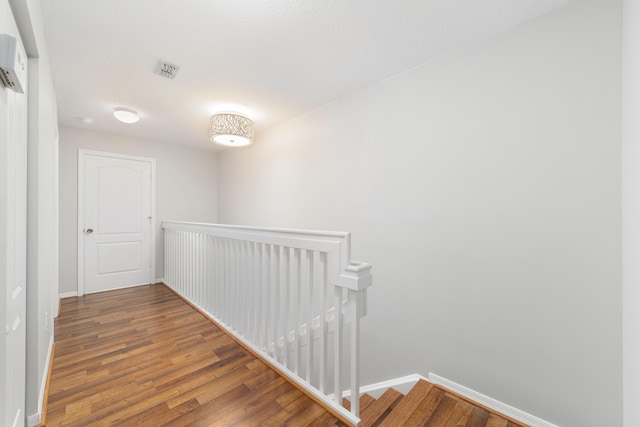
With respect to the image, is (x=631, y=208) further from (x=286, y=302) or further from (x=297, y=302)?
(x=286, y=302)

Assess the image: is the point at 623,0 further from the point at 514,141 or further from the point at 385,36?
the point at 385,36

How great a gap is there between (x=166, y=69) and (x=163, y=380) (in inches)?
91.0

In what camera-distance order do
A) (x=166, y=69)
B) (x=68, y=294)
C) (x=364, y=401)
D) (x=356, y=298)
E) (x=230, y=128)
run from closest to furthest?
(x=356, y=298)
(x=364, y=401)
(x=166, y=69)
(x=230, y=128)
(x=68, y=294)

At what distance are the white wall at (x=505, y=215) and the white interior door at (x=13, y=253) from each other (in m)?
2.12

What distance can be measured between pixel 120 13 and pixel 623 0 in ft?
8.92

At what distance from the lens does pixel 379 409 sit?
1619mm

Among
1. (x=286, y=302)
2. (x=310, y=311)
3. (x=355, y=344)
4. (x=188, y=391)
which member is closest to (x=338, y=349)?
(x=355, y=344)

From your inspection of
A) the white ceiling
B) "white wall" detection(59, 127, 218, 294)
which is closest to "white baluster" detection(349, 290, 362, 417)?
the white ceiling

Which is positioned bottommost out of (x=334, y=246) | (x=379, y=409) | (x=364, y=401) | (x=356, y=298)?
(x=364, y=401)

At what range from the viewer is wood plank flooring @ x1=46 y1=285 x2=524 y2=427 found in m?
1.36

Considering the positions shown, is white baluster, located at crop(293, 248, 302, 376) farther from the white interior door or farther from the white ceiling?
the white ceiling

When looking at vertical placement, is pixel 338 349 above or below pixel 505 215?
below

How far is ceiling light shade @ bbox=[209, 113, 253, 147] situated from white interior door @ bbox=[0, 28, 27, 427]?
1564 millimetres

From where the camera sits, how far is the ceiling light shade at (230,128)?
8.81 feet
